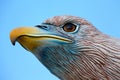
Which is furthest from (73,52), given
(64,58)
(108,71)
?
(108,71)

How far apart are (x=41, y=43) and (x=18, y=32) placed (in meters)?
0.12

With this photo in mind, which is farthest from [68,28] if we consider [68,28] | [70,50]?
[70,50]

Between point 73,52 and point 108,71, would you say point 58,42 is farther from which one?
point 108,71

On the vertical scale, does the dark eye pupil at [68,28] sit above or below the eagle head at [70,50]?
above

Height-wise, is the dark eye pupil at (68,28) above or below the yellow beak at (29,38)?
above

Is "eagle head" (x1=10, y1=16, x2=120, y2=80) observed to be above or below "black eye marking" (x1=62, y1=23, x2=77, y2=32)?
below

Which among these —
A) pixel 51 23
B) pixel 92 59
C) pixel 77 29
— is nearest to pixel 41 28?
pixel 51 23

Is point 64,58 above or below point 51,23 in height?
below

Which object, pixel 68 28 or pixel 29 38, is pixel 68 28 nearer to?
pixel 68 28

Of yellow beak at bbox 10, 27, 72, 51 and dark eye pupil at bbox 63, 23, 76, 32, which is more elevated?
dark eye pupil at bbox 63, 23, 76, 32

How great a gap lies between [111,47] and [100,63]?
0.11 m

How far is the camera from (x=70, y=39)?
1.73 meters

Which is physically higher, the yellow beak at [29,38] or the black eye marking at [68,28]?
the black eye marking at [68,28]

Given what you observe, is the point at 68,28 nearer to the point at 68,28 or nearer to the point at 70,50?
the point at 68,28
